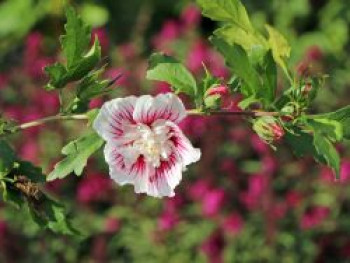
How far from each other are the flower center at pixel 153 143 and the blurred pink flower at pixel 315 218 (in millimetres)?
1644

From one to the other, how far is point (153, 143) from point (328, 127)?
0.24 m

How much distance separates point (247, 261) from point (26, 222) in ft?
2.44

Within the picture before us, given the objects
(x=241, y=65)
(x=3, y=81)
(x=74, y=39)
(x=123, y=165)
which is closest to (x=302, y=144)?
(x=241, y=65)

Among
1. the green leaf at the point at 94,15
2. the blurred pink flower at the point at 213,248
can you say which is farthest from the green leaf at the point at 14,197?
the green leaf at the point at 94,15

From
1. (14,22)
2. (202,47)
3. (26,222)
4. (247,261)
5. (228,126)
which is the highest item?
(14,22)

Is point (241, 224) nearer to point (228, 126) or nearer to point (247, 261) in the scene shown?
point (247, 261)

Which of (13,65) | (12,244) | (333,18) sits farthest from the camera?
(13,65)

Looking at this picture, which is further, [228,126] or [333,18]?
[333,18]

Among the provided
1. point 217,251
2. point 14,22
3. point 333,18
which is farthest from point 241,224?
point 14,22

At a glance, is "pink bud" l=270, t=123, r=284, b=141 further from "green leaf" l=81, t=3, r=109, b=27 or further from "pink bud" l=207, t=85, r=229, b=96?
"green leaf" l=81, t=3, r=109, b=27

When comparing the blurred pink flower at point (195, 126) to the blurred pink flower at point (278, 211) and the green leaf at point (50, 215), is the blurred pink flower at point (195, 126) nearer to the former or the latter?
the blurred pink flower at point (278, 211)

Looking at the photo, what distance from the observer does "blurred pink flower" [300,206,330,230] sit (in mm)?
2805

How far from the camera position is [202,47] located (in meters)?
3.32

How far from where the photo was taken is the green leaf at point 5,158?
4.04ft
